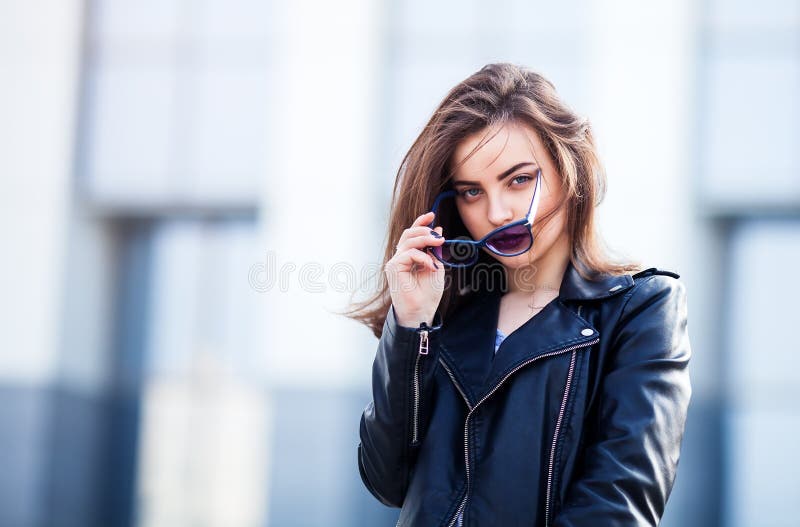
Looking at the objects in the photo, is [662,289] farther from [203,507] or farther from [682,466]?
[203,507]

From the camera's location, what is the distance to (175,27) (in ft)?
18.6

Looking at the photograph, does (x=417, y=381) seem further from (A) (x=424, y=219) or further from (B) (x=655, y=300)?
(B) (x=655, y=300)

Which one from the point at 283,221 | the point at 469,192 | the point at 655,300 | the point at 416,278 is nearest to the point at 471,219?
the point at 469,192

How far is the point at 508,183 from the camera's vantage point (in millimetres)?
1661

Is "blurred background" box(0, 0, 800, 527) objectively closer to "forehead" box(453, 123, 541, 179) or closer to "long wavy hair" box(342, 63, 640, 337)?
"long wavy hair" box(342, 63, 640, 337)

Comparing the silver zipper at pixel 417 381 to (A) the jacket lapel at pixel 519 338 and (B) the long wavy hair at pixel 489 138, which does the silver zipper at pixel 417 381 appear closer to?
(A) the jacket lapel at pixel 519 338

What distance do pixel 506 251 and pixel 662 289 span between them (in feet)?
0.95

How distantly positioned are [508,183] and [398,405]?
0.46 metres

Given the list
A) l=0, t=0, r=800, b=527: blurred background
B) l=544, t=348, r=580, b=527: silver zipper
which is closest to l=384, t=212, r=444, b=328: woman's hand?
l=544, t=348, r=580, b=527: silver zipper

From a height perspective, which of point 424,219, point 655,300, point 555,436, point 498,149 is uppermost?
point 498,149

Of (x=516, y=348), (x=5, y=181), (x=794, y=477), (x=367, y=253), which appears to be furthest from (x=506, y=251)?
(x=5, y=181)

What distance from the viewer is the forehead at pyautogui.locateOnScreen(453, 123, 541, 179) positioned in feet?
5.42

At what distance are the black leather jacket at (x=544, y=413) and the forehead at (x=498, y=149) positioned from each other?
0.82 feet

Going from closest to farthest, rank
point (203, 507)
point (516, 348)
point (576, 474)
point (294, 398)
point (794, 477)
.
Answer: point (576, 474)
point (516, 348)
point (794, 477)
point (294, 398)
point (203, 507)
